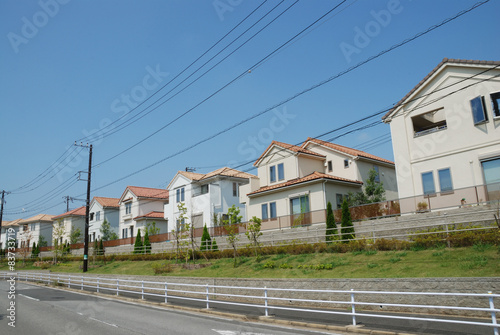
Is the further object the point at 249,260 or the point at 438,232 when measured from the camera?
the point at 249,260

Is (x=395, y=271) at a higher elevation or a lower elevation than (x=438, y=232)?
lower

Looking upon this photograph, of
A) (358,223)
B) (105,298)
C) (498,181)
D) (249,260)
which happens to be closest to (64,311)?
(105,298)

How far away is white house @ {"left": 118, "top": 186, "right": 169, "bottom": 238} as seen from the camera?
53938 millimetres

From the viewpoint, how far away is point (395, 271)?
48.1 ft

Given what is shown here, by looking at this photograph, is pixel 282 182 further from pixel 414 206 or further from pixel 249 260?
pixel 414 206

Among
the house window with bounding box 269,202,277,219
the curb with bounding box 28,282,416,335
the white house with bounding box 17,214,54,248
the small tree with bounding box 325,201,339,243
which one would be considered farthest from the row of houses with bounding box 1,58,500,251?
the white house with bounding box 17,214,54,248

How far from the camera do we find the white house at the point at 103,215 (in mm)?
62656

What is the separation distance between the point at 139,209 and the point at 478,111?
45927mm

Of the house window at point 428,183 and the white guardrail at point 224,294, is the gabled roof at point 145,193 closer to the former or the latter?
the white guardrail at point 224,294

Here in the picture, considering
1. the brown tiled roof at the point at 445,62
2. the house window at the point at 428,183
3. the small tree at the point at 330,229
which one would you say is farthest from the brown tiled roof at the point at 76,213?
the house window at the point at 428,183

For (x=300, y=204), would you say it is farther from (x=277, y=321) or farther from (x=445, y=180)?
(x=277, y=321)

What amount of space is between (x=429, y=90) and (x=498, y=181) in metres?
7.49

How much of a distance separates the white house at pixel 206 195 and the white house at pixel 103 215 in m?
20.4

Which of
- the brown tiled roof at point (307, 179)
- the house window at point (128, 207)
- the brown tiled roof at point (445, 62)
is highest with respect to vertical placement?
the brown tiled roof at point (445, 62)
